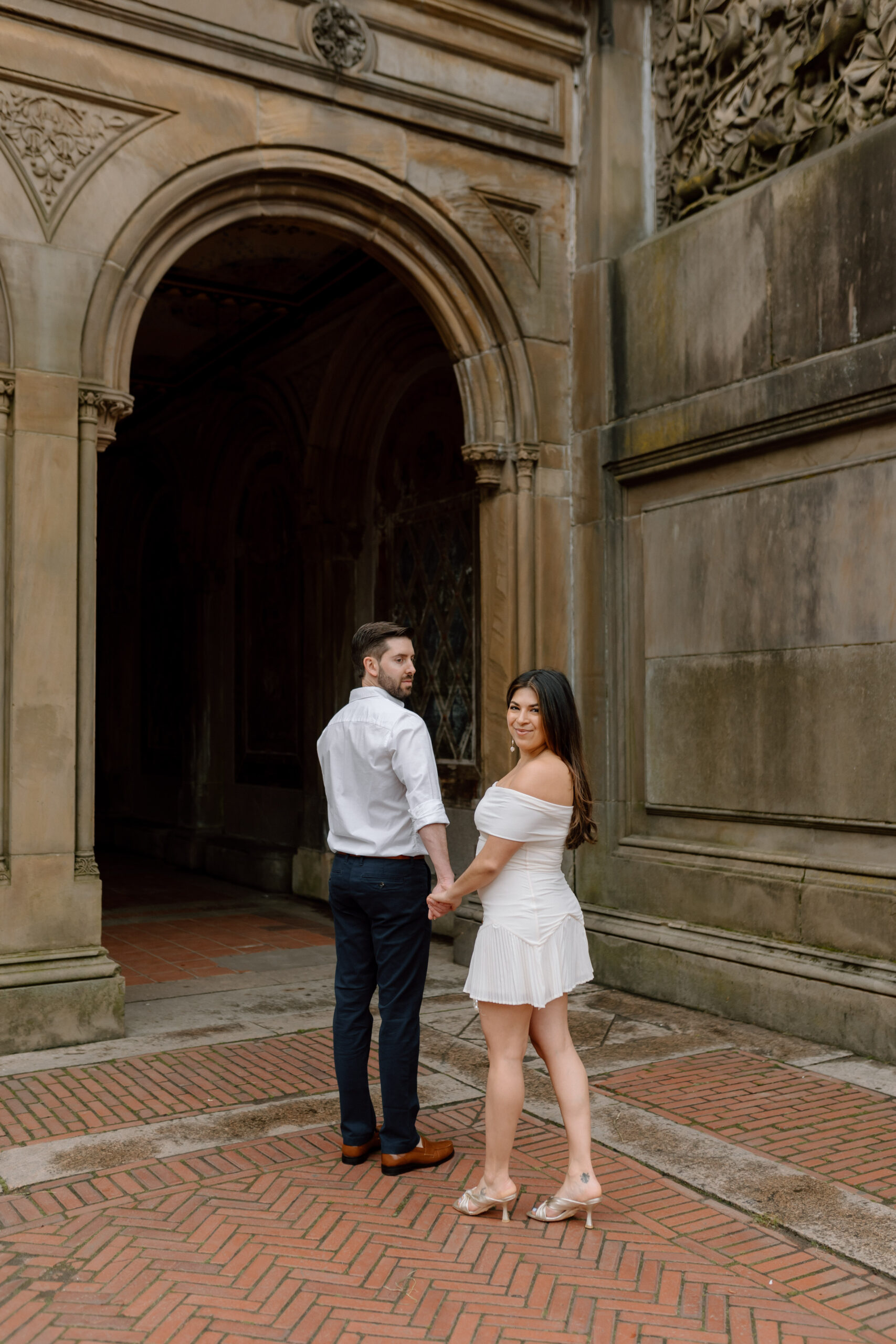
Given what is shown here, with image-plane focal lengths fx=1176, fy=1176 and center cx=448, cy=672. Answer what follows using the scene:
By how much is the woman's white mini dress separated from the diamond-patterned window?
536 centimetres

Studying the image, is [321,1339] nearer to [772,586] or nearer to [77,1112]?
[77,1112]

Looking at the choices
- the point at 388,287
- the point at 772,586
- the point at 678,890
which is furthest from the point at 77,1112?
the point at 388,287

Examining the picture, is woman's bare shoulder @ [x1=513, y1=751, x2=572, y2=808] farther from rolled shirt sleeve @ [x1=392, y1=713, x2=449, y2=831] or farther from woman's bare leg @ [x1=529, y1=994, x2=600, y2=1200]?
woman's bare leg @ [x1=529, y1=994, x2=600, y2=1200]

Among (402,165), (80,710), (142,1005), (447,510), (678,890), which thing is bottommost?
(142,1005)

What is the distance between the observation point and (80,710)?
5.97 m

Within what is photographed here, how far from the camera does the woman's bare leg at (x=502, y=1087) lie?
11.9 ft

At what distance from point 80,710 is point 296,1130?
8.15ft

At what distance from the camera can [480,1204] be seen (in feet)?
12.1

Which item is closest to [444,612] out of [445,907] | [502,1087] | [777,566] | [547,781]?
[777,566]

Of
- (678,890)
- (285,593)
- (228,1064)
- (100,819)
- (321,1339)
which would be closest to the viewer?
(321,1339)

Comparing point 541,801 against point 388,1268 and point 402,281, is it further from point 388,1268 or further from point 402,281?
point 402,281

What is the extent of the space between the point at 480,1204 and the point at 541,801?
1.28 m

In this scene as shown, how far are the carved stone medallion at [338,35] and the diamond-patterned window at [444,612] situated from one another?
11.1 feet

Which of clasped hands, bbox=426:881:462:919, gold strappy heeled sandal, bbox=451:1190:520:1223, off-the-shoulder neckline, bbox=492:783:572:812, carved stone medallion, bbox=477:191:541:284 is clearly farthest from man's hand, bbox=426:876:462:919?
carved stone medallion, bbox=477:191:541:284
